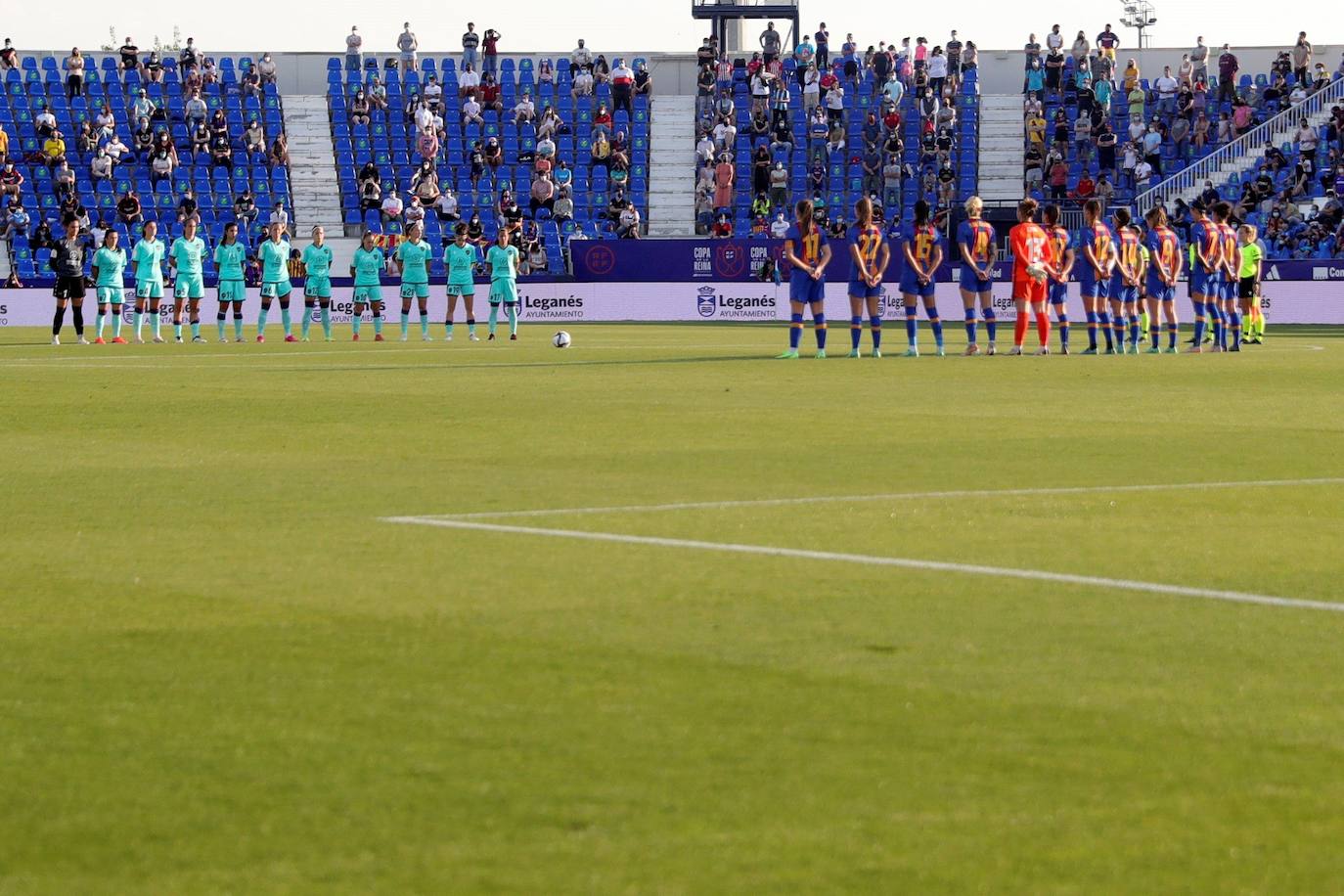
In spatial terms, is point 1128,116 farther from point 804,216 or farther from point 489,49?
point 804,216

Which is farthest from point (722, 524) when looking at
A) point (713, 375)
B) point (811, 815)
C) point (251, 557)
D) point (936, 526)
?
point (713, 375)

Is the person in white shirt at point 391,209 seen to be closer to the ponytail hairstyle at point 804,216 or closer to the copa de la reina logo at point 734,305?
the copa de la reina logo at point 734,305

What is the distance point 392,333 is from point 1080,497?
94.9 ft

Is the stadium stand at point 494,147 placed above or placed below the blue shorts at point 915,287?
above

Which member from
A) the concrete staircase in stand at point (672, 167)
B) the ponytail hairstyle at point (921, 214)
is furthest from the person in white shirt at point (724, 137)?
the ponytail hairstyle at point (921, 214)

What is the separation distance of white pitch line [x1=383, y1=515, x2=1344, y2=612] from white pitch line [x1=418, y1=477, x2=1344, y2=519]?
1.39ft

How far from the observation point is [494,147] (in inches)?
2248

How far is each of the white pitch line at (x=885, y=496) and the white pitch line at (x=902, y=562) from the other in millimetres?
425

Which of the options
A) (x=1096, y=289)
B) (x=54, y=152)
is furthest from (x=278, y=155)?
(x=1096, y=289)

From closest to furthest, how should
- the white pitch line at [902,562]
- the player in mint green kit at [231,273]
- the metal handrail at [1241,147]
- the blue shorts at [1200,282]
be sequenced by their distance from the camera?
the white pitch line at [902,562] < the blue shorts at [1200,282] < the player in mint green kit at [231,273] < the metal handrail at [1241,147]

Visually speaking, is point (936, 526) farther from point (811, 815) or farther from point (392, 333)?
point (392, 333)

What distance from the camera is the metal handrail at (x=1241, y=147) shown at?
176 feet

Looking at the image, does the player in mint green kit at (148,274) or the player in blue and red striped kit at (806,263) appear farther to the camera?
the player in mint green kit at (148,274)

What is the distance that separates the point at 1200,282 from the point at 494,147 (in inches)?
1216
